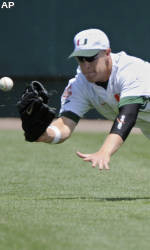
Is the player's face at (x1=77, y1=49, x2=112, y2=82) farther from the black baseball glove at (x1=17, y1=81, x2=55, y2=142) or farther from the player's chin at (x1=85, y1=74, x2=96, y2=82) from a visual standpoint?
the black baseball glove at (x1=17, y1=81, x2=55, y2=142)

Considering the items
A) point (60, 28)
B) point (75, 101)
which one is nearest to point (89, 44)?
point (75, 101)

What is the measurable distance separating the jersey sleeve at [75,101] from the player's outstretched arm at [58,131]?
61mm

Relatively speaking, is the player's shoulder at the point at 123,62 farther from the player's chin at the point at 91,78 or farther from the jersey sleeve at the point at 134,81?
the player's chin at the point at 91,78

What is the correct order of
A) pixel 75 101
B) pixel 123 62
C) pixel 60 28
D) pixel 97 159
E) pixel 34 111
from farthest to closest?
pixel 60 28 < pixel 75 101 < pixel 123 62 < pixel 34 111 < pixel 97 159

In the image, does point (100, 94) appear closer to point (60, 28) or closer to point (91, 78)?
point (91, 78)

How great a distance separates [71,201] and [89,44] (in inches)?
56.8

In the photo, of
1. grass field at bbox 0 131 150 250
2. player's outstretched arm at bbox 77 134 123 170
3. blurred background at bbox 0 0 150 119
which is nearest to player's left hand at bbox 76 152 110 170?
player's outstretched arm at bbox 77 134 123 170

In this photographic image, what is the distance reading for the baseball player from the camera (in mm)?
5793

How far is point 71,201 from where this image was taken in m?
6.32

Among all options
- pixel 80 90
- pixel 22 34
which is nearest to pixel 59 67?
pixel 22 34

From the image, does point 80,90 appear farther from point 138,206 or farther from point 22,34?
point 22,34

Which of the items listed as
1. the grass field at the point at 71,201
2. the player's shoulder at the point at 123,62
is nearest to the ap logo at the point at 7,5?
the grass field at the point at 71,201

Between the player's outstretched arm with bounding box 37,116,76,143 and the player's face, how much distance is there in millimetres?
658

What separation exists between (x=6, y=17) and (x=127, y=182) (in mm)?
9889
